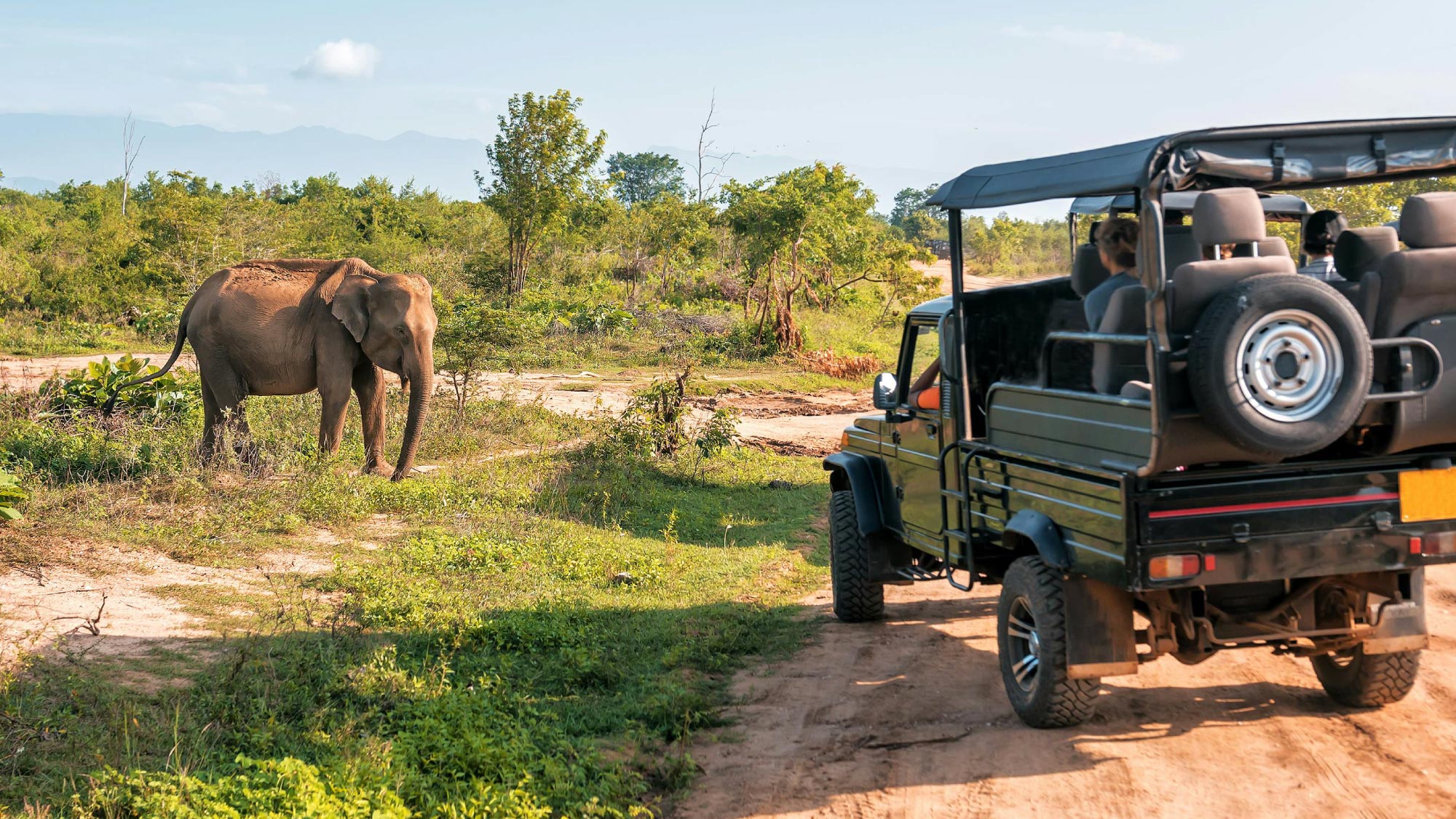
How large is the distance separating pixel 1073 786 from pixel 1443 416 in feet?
6.80

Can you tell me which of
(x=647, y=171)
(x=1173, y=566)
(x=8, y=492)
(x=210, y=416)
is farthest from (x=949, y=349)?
(x=647, y=171)

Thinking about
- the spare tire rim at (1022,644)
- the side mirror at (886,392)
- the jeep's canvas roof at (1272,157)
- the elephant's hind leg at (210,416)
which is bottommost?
the spare tire rim at (1022,644)

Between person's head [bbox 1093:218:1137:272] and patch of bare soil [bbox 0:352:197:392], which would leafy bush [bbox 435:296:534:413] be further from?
person's head [bbox 1093:218:1137:272]

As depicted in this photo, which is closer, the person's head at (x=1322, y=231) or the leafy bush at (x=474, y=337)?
the person's head at (x=1322, y=231)

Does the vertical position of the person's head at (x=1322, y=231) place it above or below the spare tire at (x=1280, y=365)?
above

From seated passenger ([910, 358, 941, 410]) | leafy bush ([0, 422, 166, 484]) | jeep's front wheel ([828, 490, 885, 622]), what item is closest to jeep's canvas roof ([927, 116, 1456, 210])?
seated passenger ([910, 358, 941, 410])

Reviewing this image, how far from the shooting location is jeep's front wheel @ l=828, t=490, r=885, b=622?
7633mm

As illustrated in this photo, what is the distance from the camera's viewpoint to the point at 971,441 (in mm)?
6020

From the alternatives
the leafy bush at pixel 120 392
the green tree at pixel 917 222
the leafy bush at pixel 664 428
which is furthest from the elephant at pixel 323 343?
the green tree at pixel 917 222

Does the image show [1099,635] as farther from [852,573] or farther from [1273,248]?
[852,573]

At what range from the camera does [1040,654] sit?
5227mm

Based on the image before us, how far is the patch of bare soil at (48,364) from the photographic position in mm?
16766

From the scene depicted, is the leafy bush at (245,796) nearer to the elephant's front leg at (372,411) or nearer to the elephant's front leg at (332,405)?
the elephant's front leg at (372,411)

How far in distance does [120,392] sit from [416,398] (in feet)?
10.9
